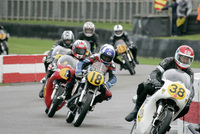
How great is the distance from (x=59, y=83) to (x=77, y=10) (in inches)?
1171

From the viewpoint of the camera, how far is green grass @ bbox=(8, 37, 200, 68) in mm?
24581

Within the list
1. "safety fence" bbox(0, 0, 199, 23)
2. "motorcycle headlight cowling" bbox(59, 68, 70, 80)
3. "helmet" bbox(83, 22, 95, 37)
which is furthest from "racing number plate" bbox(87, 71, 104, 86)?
"safety fence" bbox(0, 0, 199, 23)

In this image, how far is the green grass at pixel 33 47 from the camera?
24581mm

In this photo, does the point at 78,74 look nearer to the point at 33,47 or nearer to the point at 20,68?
the point at 20,68

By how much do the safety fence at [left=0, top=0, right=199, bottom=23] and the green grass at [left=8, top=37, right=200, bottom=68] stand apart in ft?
16.7

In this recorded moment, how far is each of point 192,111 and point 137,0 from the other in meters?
27.8

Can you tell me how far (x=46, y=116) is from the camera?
11.5m

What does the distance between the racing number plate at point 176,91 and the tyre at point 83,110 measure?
7.05 feet

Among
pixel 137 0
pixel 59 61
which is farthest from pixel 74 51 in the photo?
pixel 137 0

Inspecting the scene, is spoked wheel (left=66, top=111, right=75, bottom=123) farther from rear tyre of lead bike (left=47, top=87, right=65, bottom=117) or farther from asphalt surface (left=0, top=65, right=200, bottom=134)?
rear tyre of lead bike (left=47, top=87, right=65, bottom=117)

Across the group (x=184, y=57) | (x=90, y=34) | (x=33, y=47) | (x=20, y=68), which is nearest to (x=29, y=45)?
(x=33, y=47)

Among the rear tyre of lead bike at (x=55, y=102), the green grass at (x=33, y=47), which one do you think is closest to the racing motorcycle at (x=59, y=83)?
the rear tyre of lead bike at (x=55, y=102)

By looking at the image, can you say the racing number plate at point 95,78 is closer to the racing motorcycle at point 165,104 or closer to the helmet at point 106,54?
the helmet at point 106,54

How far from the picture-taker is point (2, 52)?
26.0 meters
